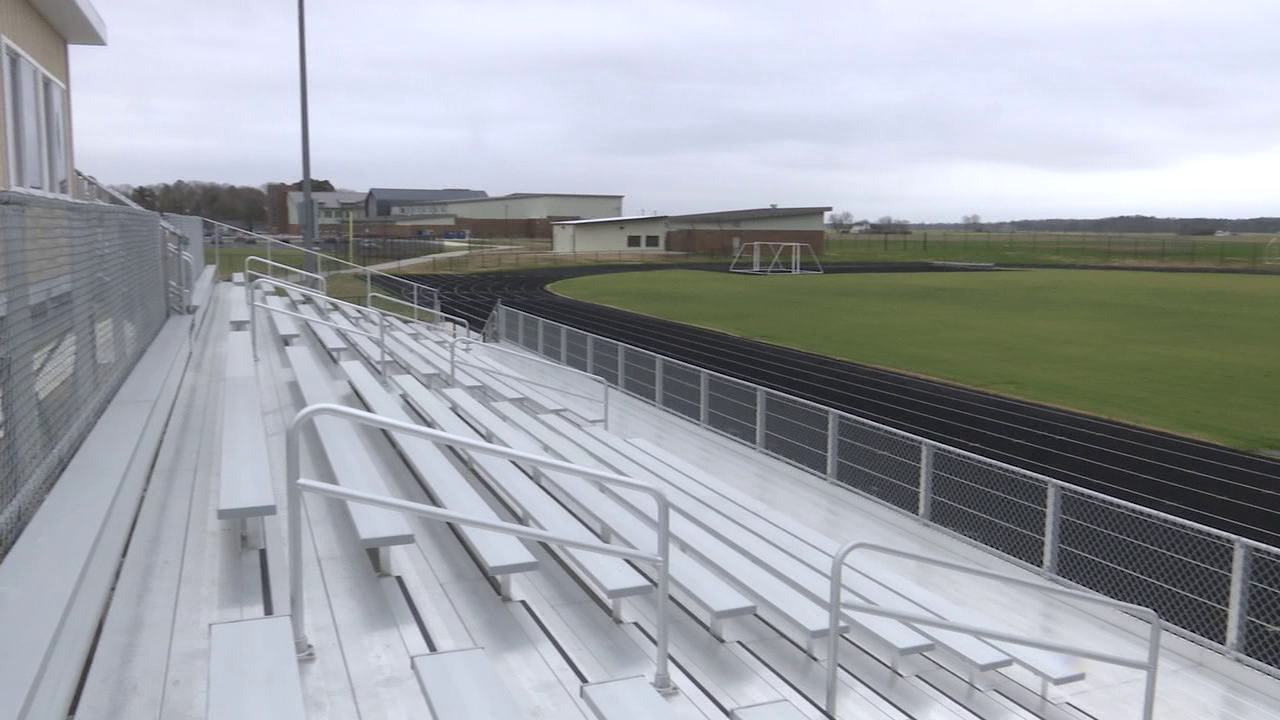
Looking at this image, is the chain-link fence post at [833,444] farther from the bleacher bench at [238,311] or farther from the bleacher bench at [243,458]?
the bleacher bench at [238,311]

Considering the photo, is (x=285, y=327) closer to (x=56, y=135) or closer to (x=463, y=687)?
(x=56, y=135)

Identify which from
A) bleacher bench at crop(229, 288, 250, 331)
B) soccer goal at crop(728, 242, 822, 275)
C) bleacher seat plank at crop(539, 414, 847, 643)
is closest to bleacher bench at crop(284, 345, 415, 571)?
bleacher seat plank at crop(539, 414, 847, 643)

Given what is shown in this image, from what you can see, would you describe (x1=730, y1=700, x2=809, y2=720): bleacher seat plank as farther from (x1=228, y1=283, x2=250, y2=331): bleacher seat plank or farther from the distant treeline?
the distant treeline

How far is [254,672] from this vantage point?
12.8ft

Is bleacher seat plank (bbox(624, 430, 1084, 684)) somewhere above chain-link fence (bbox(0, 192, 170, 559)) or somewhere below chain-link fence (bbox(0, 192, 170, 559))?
below

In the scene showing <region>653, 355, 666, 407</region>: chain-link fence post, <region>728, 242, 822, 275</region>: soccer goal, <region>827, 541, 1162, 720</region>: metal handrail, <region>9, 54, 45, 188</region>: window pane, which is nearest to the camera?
<region>827, 541, 1162, 720</region>: metal handrail

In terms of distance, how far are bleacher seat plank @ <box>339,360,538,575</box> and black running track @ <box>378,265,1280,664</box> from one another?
206 inches

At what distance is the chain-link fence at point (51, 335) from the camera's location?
12.8ft

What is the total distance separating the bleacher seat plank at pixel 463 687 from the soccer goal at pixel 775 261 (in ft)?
202

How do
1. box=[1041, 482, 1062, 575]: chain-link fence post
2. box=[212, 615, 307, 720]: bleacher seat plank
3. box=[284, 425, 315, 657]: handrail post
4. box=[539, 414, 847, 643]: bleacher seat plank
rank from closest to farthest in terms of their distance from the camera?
box=[212, 615, 307, 720]: bleacher seat plank < box=[284, 425, 315, 657]: handrail post < box=[539, 414, 847, 643]: bleacher seat plank < box=[1041, 482, 1062, 575]: chain-link fence post

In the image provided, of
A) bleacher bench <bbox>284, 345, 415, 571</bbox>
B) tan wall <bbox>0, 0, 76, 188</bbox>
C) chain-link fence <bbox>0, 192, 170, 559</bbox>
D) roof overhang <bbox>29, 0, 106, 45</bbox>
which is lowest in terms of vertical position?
bleacher bench <bbox>284, 345, 415, 571</bbox>

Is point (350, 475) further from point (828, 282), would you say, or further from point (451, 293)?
point (828, 282)

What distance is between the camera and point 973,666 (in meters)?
6.39

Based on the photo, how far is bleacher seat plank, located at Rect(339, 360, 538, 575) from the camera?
545 centimetres
